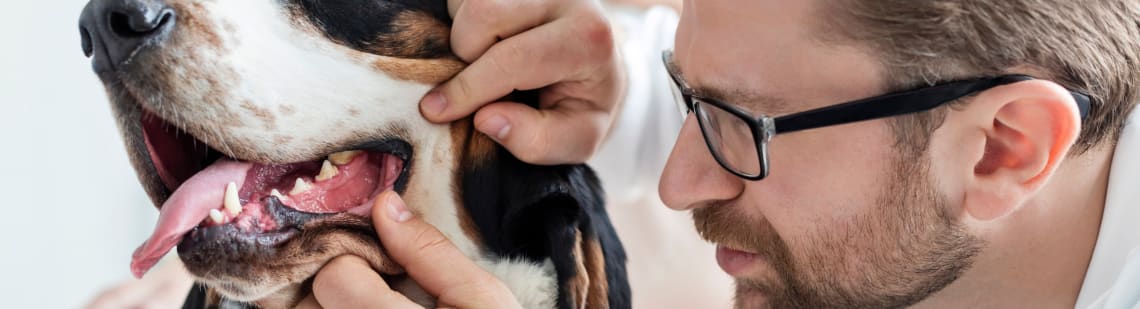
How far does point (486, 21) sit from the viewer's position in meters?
1.48

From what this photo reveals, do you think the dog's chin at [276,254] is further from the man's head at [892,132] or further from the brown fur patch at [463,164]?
the man's head at [892,132]

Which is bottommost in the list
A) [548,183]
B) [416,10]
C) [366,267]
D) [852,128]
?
[366,267]

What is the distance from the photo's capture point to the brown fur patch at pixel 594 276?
5.10 feet

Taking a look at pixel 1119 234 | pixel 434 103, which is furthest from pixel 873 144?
pixel 434 103

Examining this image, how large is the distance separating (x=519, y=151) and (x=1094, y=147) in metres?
0.81

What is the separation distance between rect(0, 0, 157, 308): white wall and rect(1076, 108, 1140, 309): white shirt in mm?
1929

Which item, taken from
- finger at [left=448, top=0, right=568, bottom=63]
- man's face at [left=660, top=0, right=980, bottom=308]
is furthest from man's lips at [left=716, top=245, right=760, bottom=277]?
finger at [left=448, top=0, right=568, bottom=63]

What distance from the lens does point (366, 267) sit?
1430 mm

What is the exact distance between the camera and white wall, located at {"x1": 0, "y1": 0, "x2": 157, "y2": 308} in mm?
2258

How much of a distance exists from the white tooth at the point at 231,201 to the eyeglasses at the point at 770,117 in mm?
642

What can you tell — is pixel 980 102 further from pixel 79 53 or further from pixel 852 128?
pixel 79 53

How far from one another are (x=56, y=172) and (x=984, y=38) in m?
2.05

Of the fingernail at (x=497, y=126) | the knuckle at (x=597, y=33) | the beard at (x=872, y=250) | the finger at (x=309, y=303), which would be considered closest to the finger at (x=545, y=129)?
the fingernail at (x=497, y=126)

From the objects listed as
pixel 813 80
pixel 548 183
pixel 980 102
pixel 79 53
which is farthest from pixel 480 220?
pixel 79 53
